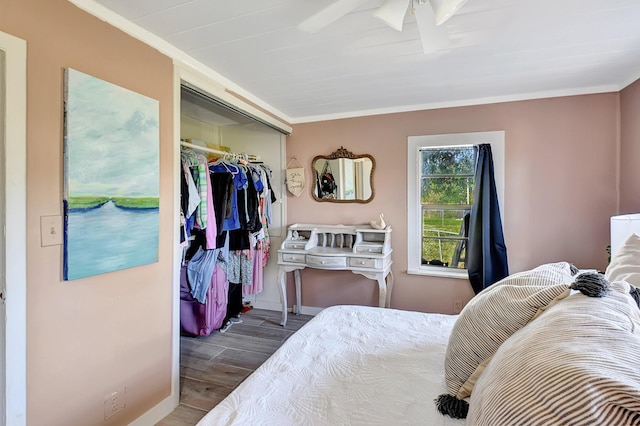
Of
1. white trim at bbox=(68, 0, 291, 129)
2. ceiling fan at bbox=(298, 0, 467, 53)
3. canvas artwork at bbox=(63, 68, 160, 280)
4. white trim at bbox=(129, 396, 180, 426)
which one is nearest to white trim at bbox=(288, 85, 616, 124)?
white trim at bbox=(68, 0, 291, 129)

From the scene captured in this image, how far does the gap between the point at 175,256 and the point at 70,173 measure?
0.78 meters


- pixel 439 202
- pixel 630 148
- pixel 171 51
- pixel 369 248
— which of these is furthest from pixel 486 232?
pixel 171 51

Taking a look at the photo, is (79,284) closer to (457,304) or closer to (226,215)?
(226,215)

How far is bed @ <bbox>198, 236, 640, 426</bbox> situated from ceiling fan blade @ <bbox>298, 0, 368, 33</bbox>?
1.29 meters

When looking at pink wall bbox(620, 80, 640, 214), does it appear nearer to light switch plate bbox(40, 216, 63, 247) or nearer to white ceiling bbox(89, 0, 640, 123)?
white ceiling bbox(89, 0, 640, 123)

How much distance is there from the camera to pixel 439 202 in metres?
3.20

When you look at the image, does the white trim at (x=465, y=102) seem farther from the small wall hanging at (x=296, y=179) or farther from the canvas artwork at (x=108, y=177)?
the canvas artwork at (x=108, y=177)

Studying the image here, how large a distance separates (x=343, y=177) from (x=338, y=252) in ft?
2.80

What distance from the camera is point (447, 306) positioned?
3.11 m

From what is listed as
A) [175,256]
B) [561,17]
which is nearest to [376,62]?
[561,17]

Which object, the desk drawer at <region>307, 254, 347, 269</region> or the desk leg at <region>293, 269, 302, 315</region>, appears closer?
the desk drawer at <region>307, 254, 347, 269</region>

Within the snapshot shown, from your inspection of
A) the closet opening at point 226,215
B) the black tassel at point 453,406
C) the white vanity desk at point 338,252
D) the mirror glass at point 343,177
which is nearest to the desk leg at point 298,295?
the white vanity desk at point 338,252

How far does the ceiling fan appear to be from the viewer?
4.12 ft

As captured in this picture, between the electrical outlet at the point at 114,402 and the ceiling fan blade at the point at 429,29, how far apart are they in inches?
93.4
